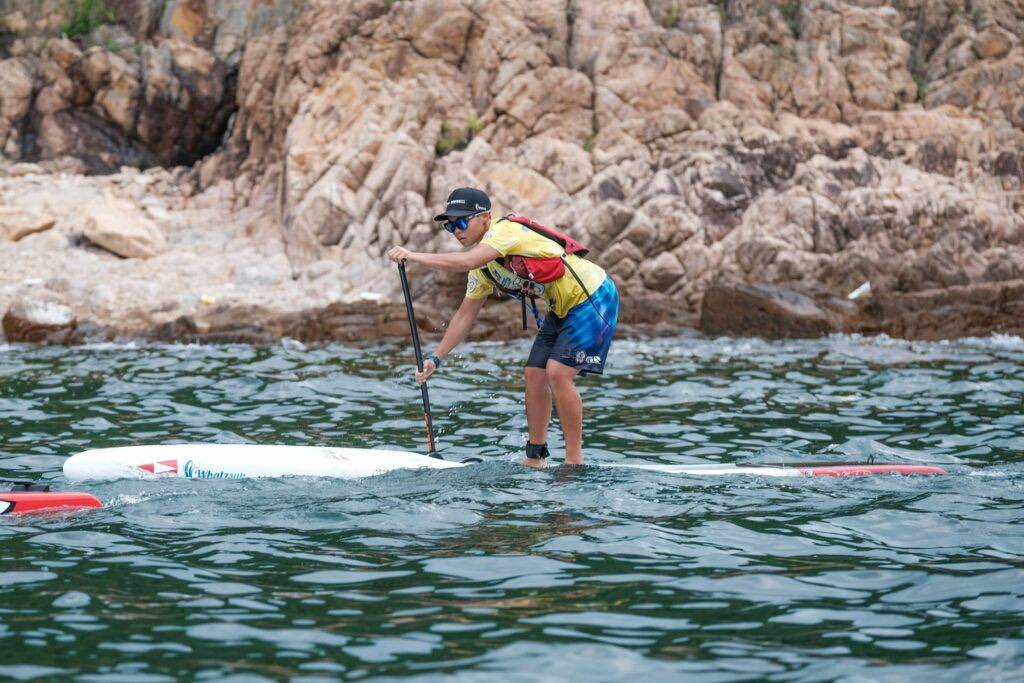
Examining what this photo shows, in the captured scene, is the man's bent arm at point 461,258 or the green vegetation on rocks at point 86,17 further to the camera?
the green vegetation on rocks at point 86,17

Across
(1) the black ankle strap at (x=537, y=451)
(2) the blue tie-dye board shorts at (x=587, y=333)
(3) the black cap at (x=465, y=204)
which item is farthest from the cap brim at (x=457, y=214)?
Answer: (1) the black ankle strap at (x=537, y=451)

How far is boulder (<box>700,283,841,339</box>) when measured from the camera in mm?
19734

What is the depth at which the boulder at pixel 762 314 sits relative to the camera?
19.7 meters

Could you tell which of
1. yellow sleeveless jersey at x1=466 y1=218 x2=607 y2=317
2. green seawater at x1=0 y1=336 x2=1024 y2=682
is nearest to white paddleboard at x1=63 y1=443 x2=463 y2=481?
green seawater at x1=0 y1=336 x2=1024 y2=682

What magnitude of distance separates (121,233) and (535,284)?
60.0 ft

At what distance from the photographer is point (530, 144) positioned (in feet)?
89.4

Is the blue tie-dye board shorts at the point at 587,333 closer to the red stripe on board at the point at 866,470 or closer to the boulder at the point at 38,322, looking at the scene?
the red stripe on board at the point at 866,470

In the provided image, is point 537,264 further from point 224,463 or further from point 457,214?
point 224,463

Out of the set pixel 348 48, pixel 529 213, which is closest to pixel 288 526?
pixel 529 213

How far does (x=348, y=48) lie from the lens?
94.9 feet

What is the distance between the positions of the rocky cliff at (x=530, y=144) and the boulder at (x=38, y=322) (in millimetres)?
1157

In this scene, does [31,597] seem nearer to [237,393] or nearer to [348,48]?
[237,393]

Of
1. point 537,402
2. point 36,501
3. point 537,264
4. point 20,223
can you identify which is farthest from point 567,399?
point 20,223

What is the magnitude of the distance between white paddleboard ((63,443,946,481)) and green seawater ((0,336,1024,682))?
237mm
